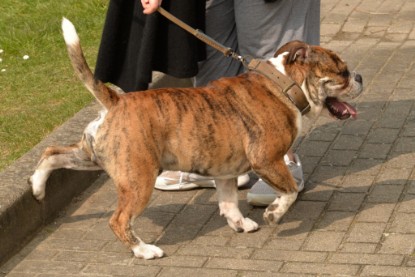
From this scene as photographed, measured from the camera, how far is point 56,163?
6.16 meters

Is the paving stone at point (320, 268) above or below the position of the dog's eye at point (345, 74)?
below

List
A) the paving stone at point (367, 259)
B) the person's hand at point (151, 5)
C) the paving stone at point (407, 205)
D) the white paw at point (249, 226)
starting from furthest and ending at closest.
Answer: the paving stone at point (407, 205) < the white paw at point (249, 226) < the person's hand at point (151, 5) < the paving stone at point (367, 259)

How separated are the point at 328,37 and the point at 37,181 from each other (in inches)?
175

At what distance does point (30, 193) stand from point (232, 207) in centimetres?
119

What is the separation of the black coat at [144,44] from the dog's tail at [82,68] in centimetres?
60

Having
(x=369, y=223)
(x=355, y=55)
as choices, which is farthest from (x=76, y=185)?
(x=355, y=55)

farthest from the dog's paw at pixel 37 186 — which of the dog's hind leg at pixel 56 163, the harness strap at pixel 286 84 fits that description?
the harness strap at pixel 286 84

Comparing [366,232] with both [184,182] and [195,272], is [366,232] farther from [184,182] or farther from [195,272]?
[184,182]

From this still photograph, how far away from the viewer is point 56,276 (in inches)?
226

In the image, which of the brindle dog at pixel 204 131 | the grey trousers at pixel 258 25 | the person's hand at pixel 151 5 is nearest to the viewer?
the brindle dog at pixel 204 131

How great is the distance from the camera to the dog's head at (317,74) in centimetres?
604

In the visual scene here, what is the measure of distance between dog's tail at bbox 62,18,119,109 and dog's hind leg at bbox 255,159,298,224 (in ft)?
Answer: 3.03

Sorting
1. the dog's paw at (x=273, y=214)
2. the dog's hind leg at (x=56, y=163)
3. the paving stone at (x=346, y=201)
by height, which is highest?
the dog's hind leg at (x=56, y=163)

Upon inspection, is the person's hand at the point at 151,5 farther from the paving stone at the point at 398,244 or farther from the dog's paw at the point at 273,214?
the paving stone at the point at 398,244
